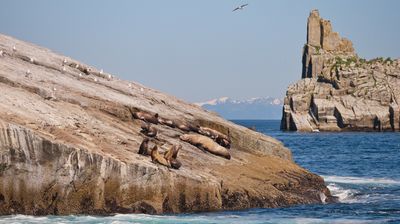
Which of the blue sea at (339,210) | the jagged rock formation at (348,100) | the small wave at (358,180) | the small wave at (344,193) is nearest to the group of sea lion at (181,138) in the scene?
the blue sea at (339,210)

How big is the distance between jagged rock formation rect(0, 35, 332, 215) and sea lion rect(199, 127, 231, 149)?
0.61m

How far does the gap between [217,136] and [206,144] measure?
1.96m

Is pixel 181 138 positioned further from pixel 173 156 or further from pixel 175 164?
pixel 175 164

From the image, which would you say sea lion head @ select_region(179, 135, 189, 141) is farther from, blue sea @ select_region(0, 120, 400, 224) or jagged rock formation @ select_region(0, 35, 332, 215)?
blue sea @ select_region(0, 120, 400, 224)

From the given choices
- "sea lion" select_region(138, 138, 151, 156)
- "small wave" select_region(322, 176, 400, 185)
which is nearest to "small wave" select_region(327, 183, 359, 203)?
"small wave" select_region(322, 176, 400, 185)

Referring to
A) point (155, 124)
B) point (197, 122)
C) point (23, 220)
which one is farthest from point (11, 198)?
point (197, 122)

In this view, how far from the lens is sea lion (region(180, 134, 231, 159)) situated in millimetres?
37656

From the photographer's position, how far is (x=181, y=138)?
3797 centimetres

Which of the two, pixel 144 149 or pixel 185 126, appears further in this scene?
pixel 185 126

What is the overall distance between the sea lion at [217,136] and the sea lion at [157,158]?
7441 mm

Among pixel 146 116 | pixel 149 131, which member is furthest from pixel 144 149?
pixel 146 116

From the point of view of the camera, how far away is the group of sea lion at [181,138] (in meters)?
32.5

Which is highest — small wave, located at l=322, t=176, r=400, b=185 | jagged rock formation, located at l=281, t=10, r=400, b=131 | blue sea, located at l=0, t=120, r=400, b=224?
jagged rock formation, located at l=281, t=10, r=400, b=131

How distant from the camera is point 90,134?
106 ft
